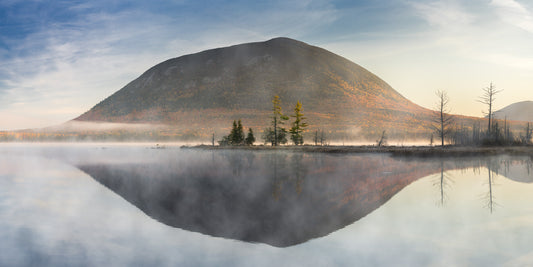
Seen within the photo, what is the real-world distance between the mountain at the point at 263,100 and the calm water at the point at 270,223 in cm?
10437

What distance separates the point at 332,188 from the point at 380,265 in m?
9.69

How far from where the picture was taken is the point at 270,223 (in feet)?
35.1

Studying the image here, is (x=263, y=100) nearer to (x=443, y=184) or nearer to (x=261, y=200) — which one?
(x=443, y=184)

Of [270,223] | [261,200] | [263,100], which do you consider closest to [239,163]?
[261,200]

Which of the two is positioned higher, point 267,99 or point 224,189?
point 267,99

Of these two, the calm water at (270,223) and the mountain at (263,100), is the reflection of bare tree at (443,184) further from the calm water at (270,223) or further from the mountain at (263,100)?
the mountain at (263,100)

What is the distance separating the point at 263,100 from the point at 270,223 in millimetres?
147885

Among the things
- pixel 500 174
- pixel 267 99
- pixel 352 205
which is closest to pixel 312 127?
pixel 267 99

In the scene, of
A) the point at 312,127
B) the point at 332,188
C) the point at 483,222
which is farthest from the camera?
the point at 312,127

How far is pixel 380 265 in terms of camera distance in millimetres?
7449

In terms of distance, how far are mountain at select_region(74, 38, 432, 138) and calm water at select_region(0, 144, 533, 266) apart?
104 m

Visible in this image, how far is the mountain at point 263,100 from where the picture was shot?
450 feet

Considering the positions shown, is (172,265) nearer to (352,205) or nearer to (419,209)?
(352,205)

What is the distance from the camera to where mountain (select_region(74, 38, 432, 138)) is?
137125 mm
